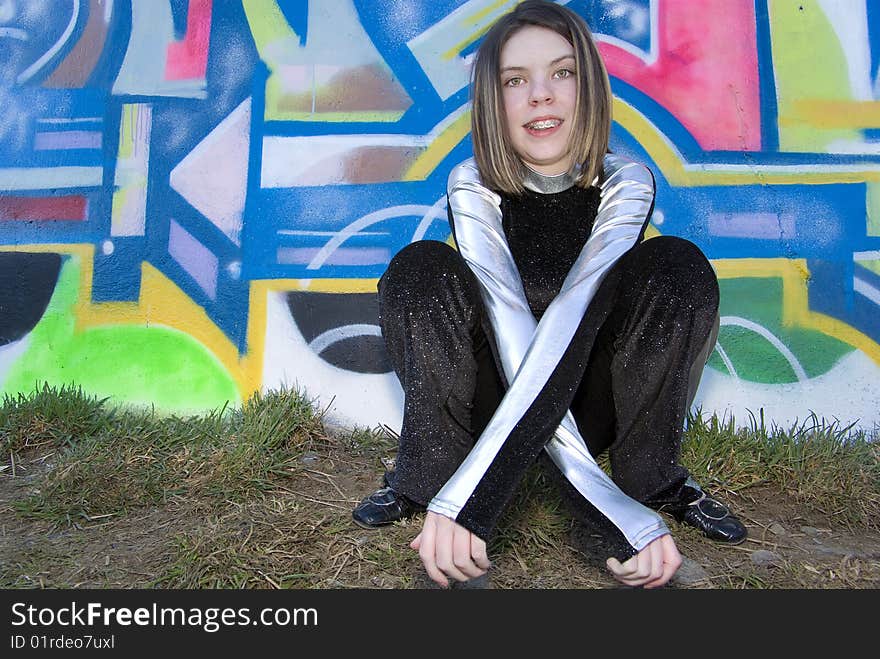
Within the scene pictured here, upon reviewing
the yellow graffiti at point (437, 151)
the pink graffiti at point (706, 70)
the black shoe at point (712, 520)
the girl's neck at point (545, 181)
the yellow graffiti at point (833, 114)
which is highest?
the pink graffiti at point (706, 70)

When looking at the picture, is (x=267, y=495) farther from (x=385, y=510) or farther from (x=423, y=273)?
(x=423, y=273)

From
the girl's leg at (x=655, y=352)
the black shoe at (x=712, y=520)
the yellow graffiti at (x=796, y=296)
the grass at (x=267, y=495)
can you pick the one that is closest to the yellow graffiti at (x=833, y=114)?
the yellow graffiti at (x=796, y=296)

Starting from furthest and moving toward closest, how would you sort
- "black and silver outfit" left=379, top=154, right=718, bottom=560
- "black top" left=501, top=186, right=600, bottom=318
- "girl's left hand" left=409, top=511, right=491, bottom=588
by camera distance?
1. "black top" left=501, top=186, right=600, bottom=318
2. "black and silver outfit" left=379, top=154, right=718, bottom=560
3. "girl's left hand" left=409, top=511, right=491, bottom=588

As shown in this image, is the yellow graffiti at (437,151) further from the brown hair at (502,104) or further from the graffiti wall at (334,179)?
the brown hair at (502,104)

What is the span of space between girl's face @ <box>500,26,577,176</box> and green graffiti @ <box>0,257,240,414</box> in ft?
4.54

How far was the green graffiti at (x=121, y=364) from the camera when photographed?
2.67 metres

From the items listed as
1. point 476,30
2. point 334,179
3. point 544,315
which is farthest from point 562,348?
point 476,30

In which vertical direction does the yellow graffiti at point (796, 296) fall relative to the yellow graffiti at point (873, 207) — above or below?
below

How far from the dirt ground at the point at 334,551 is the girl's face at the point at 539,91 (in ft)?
2.98

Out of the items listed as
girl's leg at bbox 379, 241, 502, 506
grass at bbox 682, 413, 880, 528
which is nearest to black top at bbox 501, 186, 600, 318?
girl's leg at bbox 379, 241, 502, 506

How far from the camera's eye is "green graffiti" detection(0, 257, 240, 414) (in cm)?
267

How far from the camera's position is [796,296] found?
2.59m

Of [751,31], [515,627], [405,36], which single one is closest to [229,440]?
[515,627]

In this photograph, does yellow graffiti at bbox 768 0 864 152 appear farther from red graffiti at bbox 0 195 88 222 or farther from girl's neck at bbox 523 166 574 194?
red graffiti at bbox 0 195 88 222
